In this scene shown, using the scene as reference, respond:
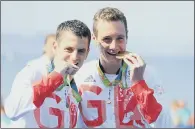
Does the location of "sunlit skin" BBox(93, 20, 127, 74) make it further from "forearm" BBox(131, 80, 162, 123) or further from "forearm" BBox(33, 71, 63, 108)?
"forearm" BBox(33, 71, 63, 108)

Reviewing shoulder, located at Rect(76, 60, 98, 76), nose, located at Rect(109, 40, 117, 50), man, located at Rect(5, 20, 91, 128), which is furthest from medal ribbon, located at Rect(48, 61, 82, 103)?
nose, located at Rect(109, 40, 117, 50)

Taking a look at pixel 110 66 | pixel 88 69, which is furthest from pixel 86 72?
pixel 110 66

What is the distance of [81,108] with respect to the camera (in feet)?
12.5

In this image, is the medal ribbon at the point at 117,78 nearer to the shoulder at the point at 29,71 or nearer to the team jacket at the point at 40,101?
the team jacket at the point at 40,101

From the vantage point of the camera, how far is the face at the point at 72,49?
11.6 ft

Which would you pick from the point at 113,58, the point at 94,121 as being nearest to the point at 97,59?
the point at 113,58

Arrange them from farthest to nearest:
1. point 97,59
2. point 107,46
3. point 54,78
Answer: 1. point 97,59
2. point 107,46
3. point 54,78

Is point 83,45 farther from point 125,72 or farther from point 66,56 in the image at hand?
point 125,72

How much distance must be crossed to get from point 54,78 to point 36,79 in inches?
6.6

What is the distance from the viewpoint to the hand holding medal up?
11.4 feet

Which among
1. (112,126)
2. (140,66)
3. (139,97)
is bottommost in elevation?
(112,126)

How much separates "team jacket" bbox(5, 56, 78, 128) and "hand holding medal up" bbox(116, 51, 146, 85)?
0.50 meters

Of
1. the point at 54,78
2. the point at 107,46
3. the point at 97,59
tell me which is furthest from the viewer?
the point at 97,59

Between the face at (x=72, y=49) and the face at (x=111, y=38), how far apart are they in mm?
130
